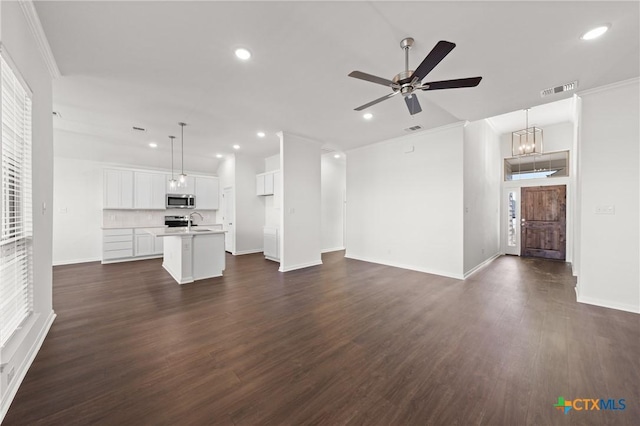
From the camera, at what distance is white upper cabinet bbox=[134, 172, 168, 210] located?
256 inches

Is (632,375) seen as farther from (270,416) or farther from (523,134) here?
(523,134)

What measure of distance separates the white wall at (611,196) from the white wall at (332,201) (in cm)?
508

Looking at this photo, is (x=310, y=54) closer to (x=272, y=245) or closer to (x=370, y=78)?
(x=370, y=78)

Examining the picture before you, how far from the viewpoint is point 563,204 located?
6.09 metres

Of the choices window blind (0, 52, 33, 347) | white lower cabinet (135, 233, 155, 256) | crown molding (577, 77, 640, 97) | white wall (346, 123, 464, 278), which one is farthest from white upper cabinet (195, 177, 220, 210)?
crown molding (577, 77, 640, 97)

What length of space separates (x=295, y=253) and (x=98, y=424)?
387cm

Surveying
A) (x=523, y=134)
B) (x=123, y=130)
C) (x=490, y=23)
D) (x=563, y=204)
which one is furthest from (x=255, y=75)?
(x=563, y=204)

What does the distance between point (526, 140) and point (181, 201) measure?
9.25 m

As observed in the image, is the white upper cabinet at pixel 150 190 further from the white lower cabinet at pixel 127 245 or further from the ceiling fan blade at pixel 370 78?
the ceiling fan blade at pixel 370 78

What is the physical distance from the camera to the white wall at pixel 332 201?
24.3 ft

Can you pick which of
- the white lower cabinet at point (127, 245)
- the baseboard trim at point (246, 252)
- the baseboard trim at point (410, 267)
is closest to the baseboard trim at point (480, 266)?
the baseboard trim at point (410, 267)

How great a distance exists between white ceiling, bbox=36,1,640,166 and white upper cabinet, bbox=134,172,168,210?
2564 mm

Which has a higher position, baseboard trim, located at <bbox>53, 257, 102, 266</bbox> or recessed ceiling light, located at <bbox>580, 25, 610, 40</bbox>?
recessed ceiling light, located at <bbox>580, 25, 610, 40</bbox>

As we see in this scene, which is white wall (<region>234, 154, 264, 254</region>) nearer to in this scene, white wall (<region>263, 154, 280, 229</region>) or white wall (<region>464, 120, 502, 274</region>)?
white wall (<region>263, 154, 280, 229</region>)
